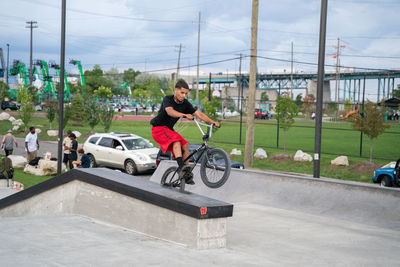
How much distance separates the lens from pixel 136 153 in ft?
61.7

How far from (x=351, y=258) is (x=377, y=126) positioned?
51.9 ft

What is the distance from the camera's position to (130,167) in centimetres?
1881

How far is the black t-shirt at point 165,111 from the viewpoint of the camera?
264 inches

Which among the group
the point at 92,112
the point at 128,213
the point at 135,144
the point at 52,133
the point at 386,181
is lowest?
the point at 386,181

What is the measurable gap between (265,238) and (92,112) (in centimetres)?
2902

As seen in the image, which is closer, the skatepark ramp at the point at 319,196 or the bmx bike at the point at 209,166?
the bmx bike at the point at 209,166

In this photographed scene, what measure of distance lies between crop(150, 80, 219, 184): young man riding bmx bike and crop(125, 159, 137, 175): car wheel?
11745mm

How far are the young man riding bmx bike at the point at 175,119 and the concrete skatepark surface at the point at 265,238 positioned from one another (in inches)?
58.0

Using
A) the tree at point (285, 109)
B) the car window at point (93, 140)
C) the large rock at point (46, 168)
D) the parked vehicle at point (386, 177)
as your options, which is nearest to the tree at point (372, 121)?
the parked vehicle at point (386, 177)

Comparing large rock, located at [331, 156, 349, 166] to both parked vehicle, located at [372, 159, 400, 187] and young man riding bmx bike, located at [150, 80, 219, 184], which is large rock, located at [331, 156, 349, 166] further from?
young man riding bmx bike, located at [150, 80, 219, 184]

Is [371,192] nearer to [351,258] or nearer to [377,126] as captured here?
[351,258]

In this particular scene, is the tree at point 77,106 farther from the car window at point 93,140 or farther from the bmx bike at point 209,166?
the bmx bike at point 209,166

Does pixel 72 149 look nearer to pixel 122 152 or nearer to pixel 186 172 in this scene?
pixel 122 152

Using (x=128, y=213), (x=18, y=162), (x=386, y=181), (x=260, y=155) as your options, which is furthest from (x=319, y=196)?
(x=18, y=162)
